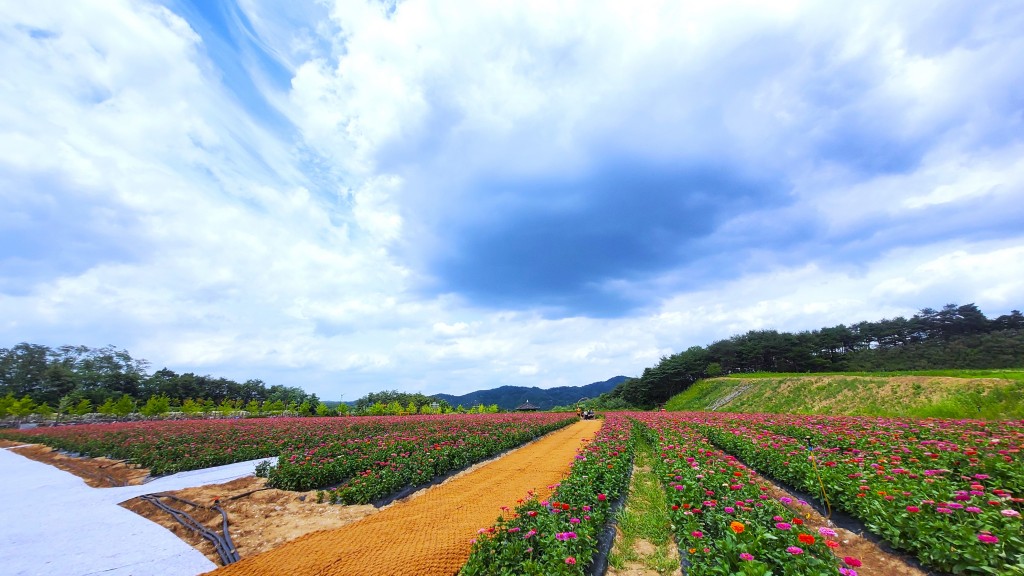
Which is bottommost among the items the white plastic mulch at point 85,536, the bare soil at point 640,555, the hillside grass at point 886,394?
the hillside grass at point 886,394

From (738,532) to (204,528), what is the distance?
8292 mm

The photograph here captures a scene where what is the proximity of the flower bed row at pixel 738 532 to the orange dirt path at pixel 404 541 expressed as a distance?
2830 millimetres

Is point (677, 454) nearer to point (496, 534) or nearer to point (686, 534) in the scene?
point (686, 534)

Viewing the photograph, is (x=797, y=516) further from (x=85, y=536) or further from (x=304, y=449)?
(x=304, y=449)

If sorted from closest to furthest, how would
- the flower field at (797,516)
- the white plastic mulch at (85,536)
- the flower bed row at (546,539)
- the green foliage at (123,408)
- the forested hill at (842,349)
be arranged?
1. the flower field at (797,516)
2. the flower bed row at (546,539)
3. the white plastic mulch at (85,536)
4. the green foliage at (123,408)
5. the forested hill at (842,349)

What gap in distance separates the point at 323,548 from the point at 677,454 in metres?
7.40

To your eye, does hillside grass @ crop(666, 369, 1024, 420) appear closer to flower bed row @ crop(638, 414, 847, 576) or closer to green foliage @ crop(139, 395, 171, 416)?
flower bed row @ crop(638, 414, 847, 576)

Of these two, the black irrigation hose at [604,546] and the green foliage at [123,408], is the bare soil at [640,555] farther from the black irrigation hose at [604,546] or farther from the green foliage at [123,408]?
the green foliage at [123,408]

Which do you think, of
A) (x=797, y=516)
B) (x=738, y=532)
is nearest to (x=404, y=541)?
(x=738, y=532)

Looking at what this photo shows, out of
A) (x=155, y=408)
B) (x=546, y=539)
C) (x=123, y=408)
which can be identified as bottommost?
(x=546, y=539)

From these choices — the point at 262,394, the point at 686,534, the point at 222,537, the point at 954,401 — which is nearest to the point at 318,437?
the point at 222,537

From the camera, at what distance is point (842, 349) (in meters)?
63.0

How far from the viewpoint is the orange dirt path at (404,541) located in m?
4.45

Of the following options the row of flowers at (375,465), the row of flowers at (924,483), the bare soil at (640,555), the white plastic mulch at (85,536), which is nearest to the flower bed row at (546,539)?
the bare soil at (640,555)
